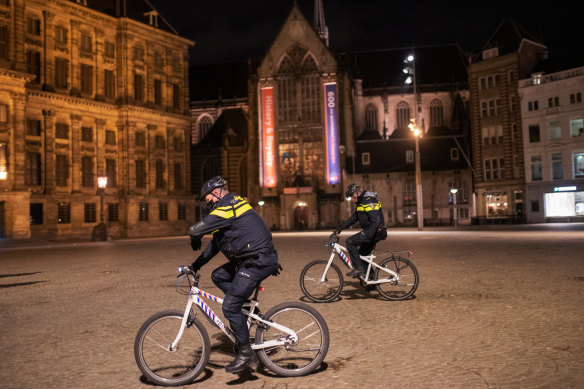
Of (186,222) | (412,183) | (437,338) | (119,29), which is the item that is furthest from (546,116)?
(437,338)

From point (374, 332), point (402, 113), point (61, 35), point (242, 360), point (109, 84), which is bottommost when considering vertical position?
point (374, 332)

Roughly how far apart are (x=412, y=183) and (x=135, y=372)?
5727 cm

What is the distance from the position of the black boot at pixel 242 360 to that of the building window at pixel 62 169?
41797mm

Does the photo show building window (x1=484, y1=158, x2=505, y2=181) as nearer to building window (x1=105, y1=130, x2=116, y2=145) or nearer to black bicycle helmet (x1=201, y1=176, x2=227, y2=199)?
building window (x1=105, y1=130, x2=116, y2=145)

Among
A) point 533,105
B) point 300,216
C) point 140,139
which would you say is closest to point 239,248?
point 140,139

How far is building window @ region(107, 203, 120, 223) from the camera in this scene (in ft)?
151

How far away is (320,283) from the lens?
9.08 meters

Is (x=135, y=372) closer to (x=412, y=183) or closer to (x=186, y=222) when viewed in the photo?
(x=186, y=222)

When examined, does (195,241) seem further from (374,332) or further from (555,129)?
(555,129)

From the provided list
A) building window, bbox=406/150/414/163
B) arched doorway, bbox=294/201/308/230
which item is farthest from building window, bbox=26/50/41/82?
building window, bbox=406/150/414/163

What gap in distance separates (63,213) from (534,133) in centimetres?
4201

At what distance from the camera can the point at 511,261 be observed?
14383 mm

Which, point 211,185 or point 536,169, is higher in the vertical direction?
point 536,169

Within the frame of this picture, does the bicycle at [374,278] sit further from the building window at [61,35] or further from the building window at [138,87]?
the building window at [138,87]
